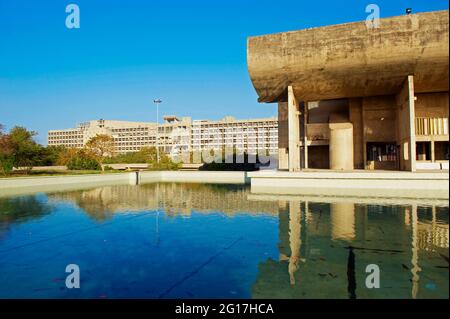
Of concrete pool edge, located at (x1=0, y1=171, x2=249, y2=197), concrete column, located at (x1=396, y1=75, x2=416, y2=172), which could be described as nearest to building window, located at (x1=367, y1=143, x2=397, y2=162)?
concrete column, located at (x1=396, y1=75, x2=416, y2=172)

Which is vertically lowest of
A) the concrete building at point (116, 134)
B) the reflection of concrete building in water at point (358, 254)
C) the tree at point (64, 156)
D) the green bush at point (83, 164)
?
the reflection of concrete building in water at point (358, 254)

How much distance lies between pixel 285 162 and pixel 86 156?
29.4m

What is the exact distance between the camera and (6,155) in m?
30.1

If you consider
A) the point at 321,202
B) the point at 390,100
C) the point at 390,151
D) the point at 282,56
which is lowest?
the point at 321,202

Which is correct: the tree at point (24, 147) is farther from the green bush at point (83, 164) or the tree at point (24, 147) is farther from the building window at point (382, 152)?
the building window at point (382, 152)

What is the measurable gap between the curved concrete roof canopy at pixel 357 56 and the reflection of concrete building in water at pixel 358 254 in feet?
36.5

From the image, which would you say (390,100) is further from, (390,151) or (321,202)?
(321,202)

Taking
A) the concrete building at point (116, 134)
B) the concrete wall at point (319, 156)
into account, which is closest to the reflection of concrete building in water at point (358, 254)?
the concrete wall at point (319, 156)

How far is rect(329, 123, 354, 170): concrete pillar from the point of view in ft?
84.2

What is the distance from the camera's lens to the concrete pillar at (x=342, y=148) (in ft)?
84.2

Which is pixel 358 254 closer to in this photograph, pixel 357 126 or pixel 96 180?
pixel 357 126
